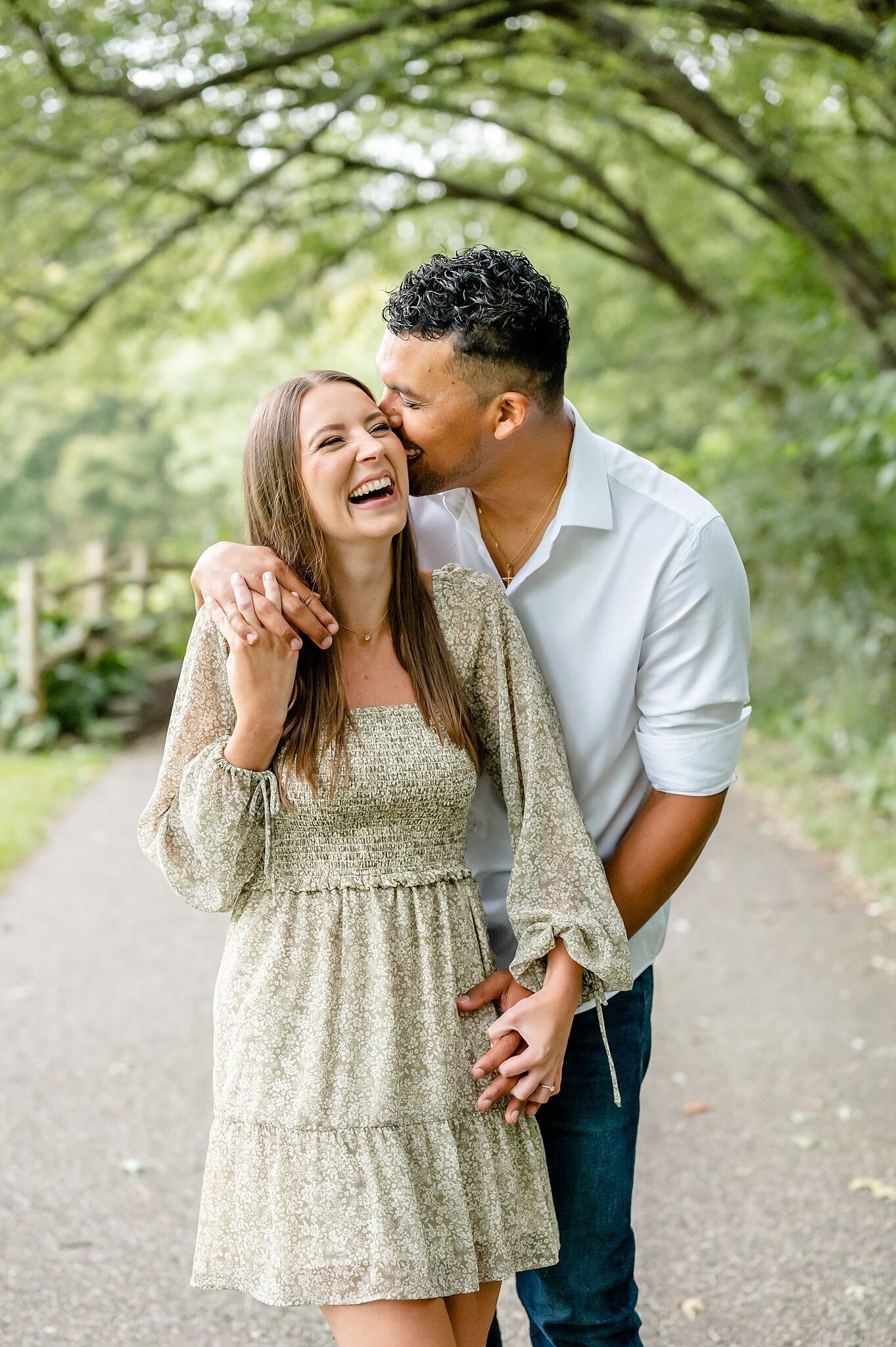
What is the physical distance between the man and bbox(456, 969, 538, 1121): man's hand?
26 cm

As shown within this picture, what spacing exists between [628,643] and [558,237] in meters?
10.7

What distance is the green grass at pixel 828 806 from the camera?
276 inches

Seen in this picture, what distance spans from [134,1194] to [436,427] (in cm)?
291

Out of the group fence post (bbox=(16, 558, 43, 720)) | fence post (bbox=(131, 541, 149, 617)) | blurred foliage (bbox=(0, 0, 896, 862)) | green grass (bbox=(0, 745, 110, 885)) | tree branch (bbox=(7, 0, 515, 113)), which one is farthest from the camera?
fence post (bbox=(131, 541, 149, 617))

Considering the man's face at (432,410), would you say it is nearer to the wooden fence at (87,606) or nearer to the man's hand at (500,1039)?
the man's hand at (500,1039)

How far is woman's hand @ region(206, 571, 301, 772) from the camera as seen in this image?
1984mm

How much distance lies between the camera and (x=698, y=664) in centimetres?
231

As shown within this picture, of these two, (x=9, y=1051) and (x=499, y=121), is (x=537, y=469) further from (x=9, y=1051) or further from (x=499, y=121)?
(x=499, y=121)

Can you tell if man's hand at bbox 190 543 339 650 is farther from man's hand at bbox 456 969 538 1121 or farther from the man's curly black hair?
man's hand at bbox 456 969 538 1121

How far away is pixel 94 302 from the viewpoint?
29.9 ft

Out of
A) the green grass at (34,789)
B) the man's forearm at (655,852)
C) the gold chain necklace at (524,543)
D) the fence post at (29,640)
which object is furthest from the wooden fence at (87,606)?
the man's forearm at (655,852)

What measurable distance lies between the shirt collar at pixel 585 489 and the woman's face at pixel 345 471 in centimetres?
33

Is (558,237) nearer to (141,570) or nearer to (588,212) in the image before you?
(588,212)

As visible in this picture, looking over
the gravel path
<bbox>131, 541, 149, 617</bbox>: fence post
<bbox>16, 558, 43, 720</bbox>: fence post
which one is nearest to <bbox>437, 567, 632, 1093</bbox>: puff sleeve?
the gravel path
